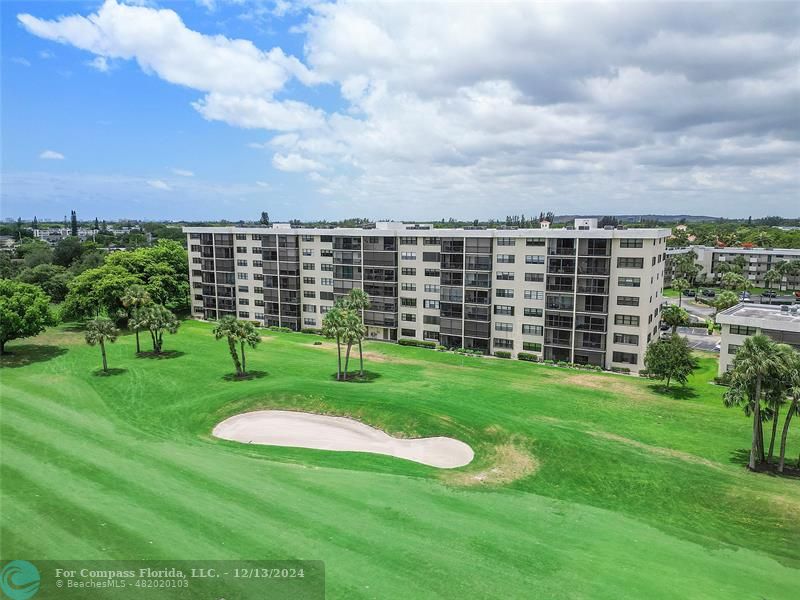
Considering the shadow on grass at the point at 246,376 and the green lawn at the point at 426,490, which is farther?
the shadow on grass at the point at 246,376

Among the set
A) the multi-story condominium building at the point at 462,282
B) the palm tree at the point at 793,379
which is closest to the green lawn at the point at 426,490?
the palm tree at the point at 793,379

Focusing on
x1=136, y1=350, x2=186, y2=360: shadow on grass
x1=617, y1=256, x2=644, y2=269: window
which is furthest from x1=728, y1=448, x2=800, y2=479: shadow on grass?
x1=136, y1=350, x2=186, y2=360: shadow on grass

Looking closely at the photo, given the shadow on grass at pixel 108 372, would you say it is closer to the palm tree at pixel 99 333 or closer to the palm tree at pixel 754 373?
the palm tree at pixel 99 333

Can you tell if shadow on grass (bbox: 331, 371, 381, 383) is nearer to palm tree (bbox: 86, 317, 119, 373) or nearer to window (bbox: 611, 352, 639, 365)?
palm tree (bbox: 86, 317, 119, 373)

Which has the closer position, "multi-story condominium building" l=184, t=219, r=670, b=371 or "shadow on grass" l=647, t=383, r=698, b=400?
"shadow on grass" l=647, t=383, r=698, b=400

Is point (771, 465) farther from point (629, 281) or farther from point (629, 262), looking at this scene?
point (629, 262)
